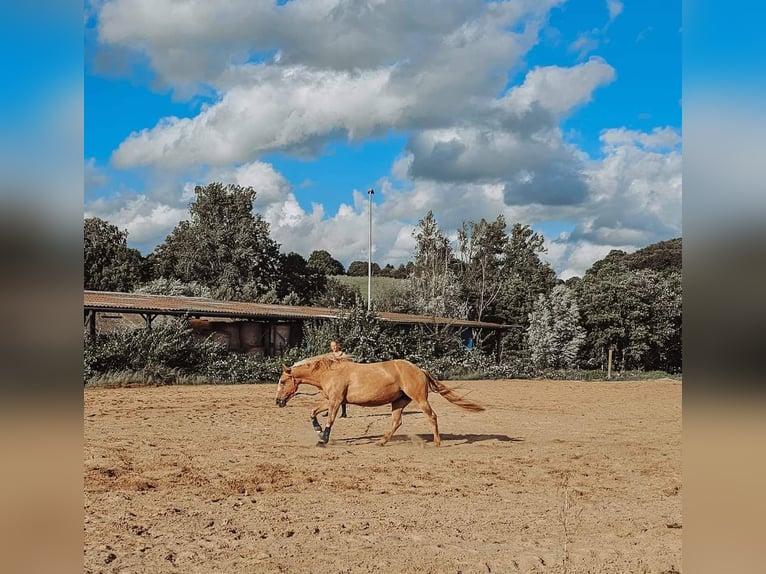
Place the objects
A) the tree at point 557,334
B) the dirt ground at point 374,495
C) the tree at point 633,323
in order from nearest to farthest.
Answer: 1. the dirt ground at point 374,495
2. the tree at point 557,334
3. the tree at point 633,323

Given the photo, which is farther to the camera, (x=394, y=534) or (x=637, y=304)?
(x=637, y=304)

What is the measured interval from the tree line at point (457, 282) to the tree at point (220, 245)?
59 millimetres

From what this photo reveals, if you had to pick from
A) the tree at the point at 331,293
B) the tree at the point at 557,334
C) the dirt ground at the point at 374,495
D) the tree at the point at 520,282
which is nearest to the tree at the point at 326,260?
the tree at the point at 331,293

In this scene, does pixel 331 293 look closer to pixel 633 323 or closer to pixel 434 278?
pixel 434 278

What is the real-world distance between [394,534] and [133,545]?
1.89 meters

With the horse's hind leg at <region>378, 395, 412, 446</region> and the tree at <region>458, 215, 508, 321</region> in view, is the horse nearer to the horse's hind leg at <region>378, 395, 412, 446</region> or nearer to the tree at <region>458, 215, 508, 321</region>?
the horse's hind leg at <region>378, 395, 412, 446</region>

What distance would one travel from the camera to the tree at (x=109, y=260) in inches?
1484

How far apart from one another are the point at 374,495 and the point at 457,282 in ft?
107

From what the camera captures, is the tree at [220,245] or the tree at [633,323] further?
the tree at [220,245]

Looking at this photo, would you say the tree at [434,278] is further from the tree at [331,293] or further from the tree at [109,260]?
the tree at [109,260]

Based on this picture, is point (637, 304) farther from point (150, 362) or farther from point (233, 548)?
point (233, 548)
